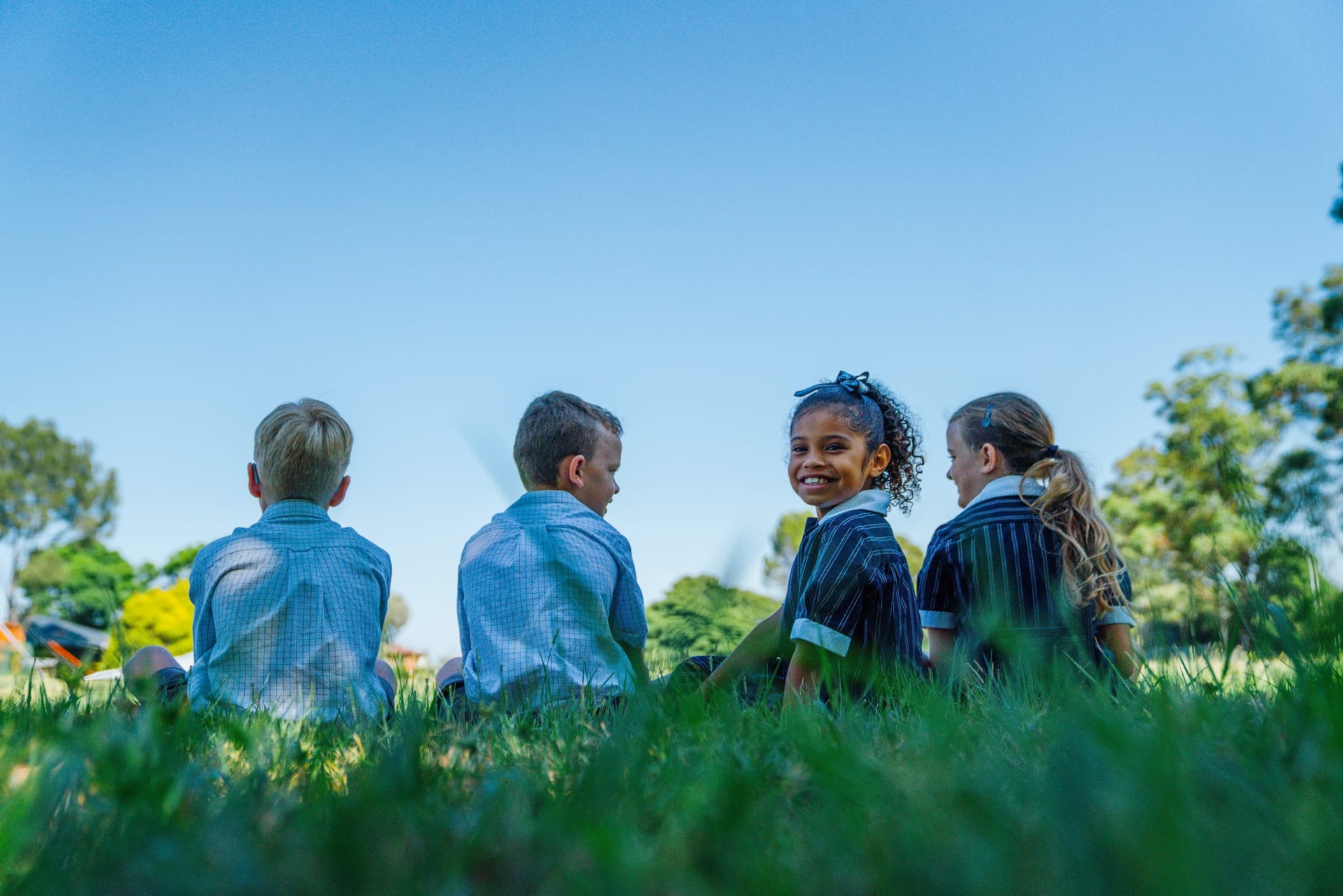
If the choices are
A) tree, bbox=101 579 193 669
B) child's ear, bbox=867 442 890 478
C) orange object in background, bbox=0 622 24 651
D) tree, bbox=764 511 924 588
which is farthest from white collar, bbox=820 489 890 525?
tree, bbox=101 579 193 669

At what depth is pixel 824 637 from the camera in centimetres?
337

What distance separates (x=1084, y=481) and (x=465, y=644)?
2661 millimetres

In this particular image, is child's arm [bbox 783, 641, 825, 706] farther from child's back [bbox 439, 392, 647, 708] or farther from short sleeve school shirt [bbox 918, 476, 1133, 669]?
short sleeve school shirt [bbox 918, 476, 1133, 669]

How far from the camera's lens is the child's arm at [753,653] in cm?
374

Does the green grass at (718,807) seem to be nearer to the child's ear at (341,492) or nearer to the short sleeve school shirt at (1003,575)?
the short sleeve school shirt at (1003,575)

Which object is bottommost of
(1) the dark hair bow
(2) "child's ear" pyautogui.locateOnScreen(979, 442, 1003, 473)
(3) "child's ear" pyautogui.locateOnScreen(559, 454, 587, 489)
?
(3) "child's ear" pyautogui.locateOnScreen(559, 454, 587, 489)

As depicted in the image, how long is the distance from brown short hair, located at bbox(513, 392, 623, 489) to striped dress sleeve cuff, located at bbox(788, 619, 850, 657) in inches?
54.1

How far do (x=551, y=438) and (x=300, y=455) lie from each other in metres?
1.03

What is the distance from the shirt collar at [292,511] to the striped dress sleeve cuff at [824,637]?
196 centimetres

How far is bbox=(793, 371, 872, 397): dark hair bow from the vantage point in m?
4.47

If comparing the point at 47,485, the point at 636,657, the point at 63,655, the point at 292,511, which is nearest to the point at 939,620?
the point at 636,657

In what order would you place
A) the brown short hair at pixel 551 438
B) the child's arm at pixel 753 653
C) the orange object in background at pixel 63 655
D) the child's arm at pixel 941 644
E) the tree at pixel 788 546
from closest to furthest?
the orange object in background at pixel 63 655, the child's arm at pixel 753 653, the child's arm at pixel 941 644, the brown short hair at pixel 551 438, the tree at pixel 788 546

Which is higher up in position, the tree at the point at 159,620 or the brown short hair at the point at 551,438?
the tree at the point at 159,620

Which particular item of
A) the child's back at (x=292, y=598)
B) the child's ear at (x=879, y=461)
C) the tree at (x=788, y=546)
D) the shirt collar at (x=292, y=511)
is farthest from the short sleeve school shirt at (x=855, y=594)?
the tree at (x=788, y=546)
